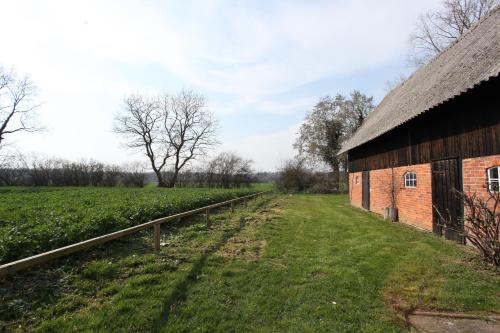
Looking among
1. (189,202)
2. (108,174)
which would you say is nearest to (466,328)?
(189,202)

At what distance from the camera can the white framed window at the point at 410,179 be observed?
11623 mm

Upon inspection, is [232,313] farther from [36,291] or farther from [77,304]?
[36,291]

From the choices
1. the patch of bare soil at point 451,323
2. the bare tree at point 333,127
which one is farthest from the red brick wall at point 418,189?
the bare tree at point 333,127

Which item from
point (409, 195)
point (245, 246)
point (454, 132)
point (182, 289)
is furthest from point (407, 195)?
point (182, 289)

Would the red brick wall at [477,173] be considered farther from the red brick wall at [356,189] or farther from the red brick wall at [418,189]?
the red brick wall at [356,189]

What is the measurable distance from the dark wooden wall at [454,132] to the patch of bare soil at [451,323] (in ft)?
15.8

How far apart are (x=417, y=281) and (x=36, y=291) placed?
6224 mm

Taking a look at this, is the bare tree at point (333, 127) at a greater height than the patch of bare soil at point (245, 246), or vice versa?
the bare tree at point (333, 127)

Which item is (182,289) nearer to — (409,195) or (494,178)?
(494,178)

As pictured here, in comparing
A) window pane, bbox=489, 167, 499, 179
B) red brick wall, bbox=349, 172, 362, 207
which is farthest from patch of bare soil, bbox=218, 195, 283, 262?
red brick wall, bbox=349, 172, 362, 207

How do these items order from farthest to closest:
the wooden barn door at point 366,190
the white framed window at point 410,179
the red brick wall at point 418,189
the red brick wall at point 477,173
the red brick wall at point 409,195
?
the wooden barn door at point 366,190 → the white framed window at point 410,179 → the red brick wall at point 409,195 → the red brick wall at point 418,189 → the red brick wall at point 477,173

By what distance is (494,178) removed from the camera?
24.3 feet

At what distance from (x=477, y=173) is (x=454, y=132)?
5.00 feet

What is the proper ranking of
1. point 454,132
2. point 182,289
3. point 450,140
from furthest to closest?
point 450,140, point 454,132, point 182,289
